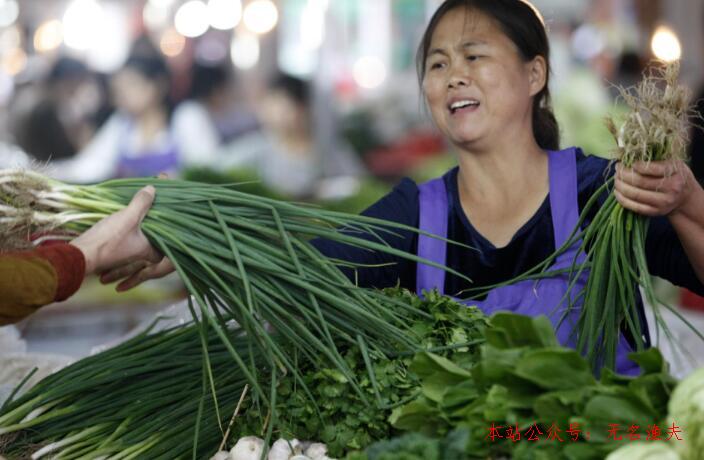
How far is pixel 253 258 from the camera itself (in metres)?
1.79

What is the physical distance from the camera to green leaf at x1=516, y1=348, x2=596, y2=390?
4.63ft

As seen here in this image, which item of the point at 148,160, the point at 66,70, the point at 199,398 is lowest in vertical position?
the point at 148,160

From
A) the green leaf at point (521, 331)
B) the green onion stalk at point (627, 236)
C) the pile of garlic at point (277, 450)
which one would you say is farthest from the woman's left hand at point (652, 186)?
the pile of garlic at point (277, 450)

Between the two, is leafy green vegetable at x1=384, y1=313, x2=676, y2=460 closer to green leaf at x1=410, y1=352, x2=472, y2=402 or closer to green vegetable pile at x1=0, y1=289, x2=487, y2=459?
green leaf at x1=410, y1=352, x2=472, y2=402

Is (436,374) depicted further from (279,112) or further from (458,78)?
(279,112)

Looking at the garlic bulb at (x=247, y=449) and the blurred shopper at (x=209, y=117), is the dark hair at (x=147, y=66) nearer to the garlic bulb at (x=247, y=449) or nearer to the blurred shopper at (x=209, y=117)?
the blurred shopper at (x=209, y=117)

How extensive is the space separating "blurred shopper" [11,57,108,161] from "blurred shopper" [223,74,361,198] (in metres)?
0.92

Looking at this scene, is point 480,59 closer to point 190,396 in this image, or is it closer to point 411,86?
point 190,396

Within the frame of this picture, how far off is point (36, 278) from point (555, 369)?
85 cm

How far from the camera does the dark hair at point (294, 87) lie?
6590 mm

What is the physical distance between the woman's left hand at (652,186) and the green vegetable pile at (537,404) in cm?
43

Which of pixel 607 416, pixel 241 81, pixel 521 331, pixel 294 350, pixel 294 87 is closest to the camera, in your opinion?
pixel 607 416

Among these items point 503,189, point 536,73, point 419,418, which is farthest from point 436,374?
point 536,73

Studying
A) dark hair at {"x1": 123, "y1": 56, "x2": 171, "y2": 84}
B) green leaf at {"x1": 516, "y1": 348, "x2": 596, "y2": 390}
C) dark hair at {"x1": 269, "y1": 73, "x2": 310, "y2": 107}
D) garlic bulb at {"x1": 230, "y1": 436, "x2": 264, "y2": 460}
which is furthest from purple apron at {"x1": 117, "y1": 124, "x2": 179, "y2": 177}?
green leaf at {"x1": 516, "y1": 348, "x2": 596, "y2": 390}
